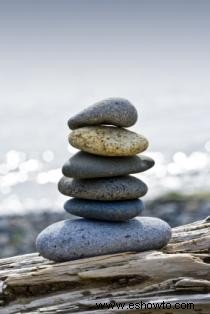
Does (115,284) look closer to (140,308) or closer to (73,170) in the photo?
(140,308)

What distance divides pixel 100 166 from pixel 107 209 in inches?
17.1

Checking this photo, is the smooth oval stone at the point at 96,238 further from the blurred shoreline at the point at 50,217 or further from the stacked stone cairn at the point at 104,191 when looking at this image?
the blurred shoreline at the point at 50,217

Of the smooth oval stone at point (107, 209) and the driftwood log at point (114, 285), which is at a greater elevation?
the smooth oval stone at point (107, 209)

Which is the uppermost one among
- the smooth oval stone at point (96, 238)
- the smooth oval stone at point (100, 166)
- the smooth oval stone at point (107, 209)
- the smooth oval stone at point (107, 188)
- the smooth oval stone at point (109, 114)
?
the smooth oval stone at point (109, 114)

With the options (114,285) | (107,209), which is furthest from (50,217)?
(114,285)

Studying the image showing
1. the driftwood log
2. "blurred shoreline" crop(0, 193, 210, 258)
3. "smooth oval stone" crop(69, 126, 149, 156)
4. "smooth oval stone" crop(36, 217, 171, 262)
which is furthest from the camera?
"blurred shoreline" crop(0, 193, 210, 258)

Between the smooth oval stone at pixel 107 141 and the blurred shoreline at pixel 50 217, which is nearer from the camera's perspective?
the smooth oval stone at pixel 107 141

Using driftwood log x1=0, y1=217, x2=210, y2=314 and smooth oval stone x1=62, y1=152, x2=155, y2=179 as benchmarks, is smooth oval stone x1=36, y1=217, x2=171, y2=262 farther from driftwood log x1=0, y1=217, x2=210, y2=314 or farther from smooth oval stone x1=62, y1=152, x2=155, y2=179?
smooth oval stone x1=62, y1=152, x2=155, y2=179

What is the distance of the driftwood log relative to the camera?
5668 millimetres

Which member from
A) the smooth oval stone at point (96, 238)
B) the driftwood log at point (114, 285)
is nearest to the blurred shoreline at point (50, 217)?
the smooth oval stone at point (96, 238)

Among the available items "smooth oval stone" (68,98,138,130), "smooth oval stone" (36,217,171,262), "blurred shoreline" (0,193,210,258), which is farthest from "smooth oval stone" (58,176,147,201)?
"blurred shoreline" (0,193,210,258)

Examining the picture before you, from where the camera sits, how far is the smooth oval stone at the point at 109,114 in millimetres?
6570

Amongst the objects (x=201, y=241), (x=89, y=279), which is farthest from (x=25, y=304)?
(x=201, y=241)

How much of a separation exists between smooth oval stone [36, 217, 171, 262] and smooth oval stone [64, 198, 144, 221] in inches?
3.0
